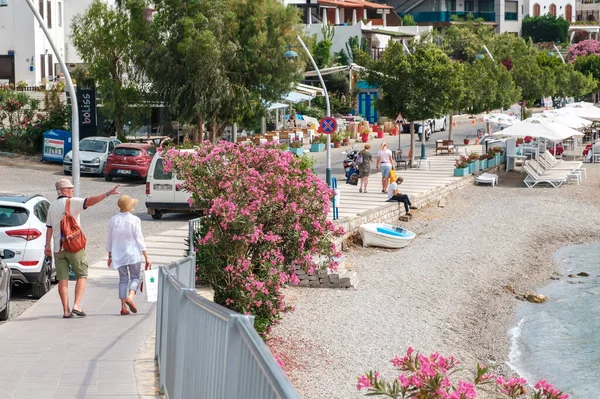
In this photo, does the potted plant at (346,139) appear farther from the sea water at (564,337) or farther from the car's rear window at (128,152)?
the sea water at (564,337)

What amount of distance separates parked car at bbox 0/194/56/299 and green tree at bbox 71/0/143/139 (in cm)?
2600

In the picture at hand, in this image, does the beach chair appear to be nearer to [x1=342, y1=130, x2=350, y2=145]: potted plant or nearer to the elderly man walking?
[x1=342, y1=130, x2=350, y2=145]: potted plant

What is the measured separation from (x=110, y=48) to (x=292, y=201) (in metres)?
29.1

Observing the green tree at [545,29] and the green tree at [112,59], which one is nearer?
the green tree at [112,59]

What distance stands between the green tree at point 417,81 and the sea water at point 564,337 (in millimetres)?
13690

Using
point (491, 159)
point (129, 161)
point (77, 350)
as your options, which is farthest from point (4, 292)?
point (491, 159)

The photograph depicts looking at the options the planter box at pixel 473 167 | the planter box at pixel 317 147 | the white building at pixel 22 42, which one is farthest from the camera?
the white building at pixel 22 42

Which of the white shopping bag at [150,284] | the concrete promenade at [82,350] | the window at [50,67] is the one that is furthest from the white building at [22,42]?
the white shopping bag at [150,284]

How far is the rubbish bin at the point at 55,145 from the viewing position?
40438 mm

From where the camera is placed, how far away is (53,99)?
144 ft

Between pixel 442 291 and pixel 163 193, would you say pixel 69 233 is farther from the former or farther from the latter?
pixel 163 193

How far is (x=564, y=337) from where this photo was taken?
22031mm

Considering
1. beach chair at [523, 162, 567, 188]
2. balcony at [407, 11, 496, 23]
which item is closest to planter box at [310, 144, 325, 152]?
beach chair at [523, 162, 567, 188]

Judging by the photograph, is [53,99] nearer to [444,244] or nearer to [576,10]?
[444,244]
